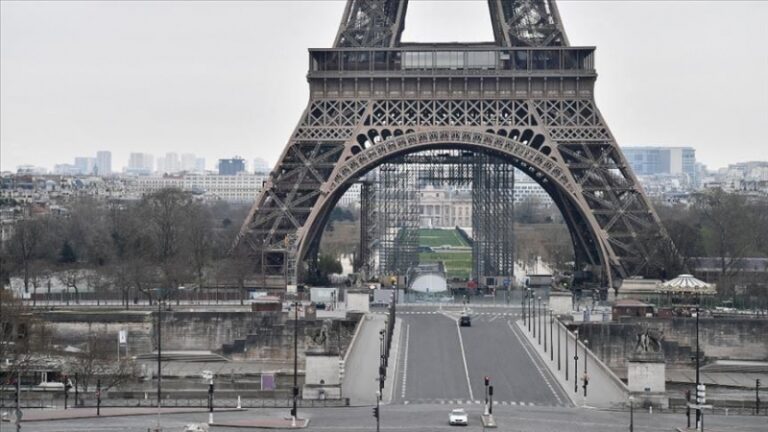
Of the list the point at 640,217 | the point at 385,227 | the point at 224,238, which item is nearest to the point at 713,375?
the point at 640,217

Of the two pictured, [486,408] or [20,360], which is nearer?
[486,408]

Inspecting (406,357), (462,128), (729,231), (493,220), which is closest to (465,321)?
(406,357)

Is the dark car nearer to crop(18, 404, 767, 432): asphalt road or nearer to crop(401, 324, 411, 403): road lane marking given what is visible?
crop(401, 324, 411, 403): road lane marking

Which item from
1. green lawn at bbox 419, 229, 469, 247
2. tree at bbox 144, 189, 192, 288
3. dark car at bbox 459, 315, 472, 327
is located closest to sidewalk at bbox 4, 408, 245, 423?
dark car at bbox 459, 315, 472, 327

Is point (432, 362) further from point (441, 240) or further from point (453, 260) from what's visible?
point (441, 240)

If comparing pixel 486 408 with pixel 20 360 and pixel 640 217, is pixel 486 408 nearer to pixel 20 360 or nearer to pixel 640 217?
pixel 20 360

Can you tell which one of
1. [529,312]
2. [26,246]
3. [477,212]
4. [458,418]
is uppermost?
[477,212]
